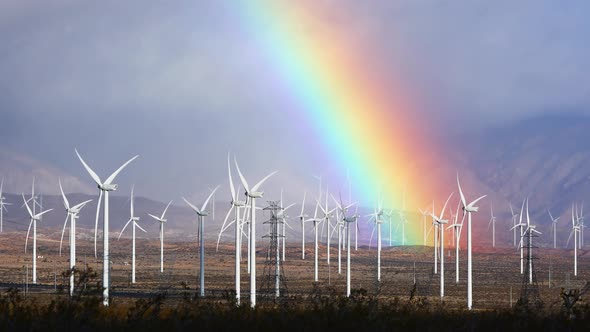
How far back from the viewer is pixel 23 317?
18.8m

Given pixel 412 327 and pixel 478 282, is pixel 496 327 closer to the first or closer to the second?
pixel 412 327

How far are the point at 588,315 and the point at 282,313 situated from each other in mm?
6710

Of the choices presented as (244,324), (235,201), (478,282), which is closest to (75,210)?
(235,201)

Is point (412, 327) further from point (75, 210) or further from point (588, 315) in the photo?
point (75, 210)

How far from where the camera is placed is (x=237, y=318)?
2067 cm

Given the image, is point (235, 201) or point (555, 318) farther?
point (235, 201)

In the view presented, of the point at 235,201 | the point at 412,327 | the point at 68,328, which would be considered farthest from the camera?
the point at 235,201

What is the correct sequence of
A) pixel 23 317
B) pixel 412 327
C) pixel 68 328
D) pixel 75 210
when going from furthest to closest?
pixel 75 210 < pixel 412 327 < pixel 23 317 < pixel 68 328

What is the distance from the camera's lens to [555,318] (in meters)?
21.2

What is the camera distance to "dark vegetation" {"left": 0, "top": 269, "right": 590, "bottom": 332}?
60.6 ft

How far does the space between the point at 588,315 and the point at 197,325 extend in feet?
28.5

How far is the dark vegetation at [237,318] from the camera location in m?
Result: 18.5

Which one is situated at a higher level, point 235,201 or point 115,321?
point 235,201

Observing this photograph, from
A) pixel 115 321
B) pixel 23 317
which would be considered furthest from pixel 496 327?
pixel 23 317
